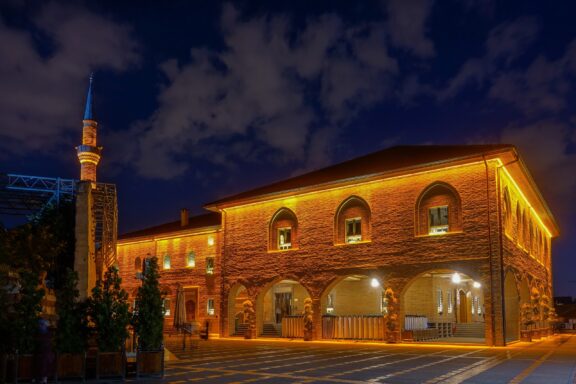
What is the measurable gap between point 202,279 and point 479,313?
57.0ft

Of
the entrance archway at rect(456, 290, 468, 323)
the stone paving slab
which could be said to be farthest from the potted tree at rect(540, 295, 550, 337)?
the stone paving slab

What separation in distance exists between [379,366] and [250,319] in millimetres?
15827

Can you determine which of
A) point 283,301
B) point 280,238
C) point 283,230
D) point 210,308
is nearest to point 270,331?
point 283,301

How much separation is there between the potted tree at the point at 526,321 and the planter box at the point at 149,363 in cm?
1785

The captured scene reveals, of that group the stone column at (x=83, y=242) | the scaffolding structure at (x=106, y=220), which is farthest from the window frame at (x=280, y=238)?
the stone column at (x=83, y=242)

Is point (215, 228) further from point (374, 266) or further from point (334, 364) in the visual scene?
point (334, 364)

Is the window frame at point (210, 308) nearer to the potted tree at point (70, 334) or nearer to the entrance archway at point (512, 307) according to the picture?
the entrance archway at point (512, 307)

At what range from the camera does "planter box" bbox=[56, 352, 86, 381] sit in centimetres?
1269

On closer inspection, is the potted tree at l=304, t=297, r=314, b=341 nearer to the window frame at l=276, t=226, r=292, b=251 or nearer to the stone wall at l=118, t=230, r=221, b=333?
the window frame at l=276, t=226, r=292, b=251

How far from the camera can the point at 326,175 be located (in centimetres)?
2939

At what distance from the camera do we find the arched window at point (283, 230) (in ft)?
98.0

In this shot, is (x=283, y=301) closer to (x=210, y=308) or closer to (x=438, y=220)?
(x=210, y=308)

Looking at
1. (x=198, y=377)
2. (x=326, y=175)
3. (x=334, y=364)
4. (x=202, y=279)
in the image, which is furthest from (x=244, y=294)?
(x=198, y=377)

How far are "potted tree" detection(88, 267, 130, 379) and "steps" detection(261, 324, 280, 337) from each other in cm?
1799
